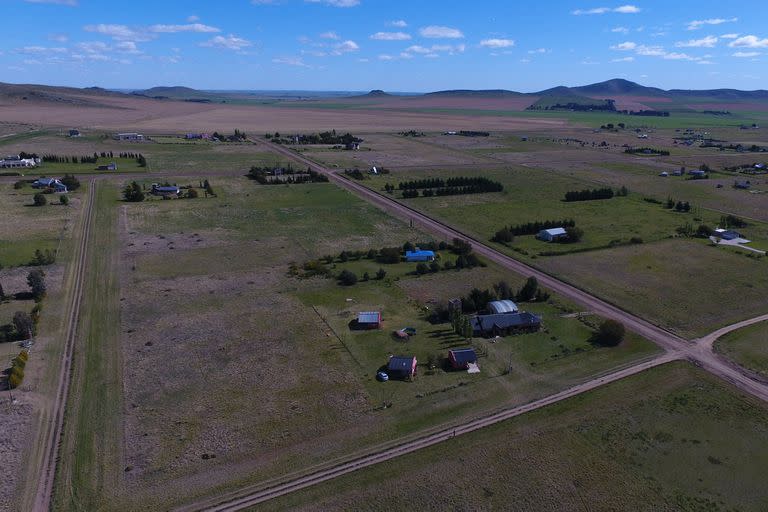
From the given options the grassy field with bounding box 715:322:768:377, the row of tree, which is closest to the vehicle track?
A: the grassy field with bounding box 715:322:768:377

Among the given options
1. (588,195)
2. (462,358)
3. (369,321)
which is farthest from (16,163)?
(588,195)

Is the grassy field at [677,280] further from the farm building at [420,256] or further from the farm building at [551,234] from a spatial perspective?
the farm building at [420,256]

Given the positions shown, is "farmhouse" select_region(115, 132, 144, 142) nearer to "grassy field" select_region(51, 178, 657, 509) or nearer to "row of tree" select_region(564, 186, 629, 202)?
"grassy field" select_region(51, 178, 657, 509)

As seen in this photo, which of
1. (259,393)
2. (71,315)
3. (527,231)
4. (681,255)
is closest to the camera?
(259,393)

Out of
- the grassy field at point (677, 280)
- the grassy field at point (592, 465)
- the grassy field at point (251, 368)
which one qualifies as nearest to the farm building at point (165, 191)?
the grassy field at point (251, 368)

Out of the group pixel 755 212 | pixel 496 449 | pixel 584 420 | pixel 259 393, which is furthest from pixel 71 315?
pixel 755 212

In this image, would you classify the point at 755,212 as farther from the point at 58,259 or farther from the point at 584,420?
the point at 58,259
